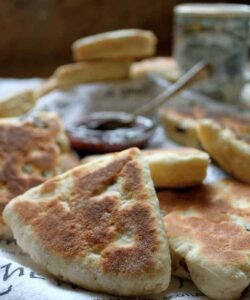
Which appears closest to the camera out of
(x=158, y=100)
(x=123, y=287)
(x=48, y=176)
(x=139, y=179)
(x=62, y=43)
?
(x=123, y=287)

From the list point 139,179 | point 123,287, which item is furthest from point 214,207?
point 123,287

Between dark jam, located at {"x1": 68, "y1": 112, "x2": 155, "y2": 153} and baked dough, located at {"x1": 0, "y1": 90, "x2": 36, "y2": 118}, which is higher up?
baked dough, located at {"x1": 0, "y1": 90, "x2": 36, "y2": 118}

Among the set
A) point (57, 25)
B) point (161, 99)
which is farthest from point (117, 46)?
point (57, 25)

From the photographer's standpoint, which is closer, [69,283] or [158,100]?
[69,283]

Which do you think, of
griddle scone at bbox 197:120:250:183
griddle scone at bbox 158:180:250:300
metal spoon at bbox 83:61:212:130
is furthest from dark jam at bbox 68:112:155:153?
griddle scone at bbox 158:180:250:300

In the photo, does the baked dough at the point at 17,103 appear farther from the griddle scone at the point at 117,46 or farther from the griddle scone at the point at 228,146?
the griddle scone at the point at 228,146

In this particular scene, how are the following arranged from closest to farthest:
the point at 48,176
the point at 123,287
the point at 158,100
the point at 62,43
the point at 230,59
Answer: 1. the point at 123,287
2. the point at 48,176
3. the point at 158,100
4. the point at 230,59
5. the point at 62,43

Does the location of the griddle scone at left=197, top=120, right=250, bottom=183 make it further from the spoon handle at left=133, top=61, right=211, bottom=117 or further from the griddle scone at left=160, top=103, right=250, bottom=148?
the spoon handle at left=133, top=61, right=211, bottom=117

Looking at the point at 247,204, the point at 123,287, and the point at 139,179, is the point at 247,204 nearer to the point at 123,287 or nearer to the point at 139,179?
the point at 139,179
